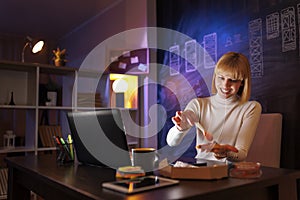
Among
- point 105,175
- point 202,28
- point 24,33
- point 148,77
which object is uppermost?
point 24,33

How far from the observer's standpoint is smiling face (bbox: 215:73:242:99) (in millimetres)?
1612

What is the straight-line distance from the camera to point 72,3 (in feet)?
12.2

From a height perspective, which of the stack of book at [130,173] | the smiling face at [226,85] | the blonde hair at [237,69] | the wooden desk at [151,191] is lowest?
the wooden desk at [151,191]

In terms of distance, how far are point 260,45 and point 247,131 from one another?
803 mm

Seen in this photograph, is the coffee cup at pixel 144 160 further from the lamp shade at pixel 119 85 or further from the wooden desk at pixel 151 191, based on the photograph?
the lamp shade at pixel 119 85

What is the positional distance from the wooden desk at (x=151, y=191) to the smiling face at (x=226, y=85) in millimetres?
649

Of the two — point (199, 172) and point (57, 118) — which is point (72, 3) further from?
point (199, 172)

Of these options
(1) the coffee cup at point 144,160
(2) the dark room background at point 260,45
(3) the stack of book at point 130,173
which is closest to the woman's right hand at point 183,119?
(1) the coffee cup at point 144,160

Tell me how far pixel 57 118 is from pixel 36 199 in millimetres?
2063

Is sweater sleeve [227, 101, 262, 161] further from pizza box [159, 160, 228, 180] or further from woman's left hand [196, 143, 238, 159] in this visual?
pizza box [159, 160, 228, 180]

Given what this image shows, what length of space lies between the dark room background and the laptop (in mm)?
1272

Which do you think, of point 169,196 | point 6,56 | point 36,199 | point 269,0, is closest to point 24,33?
point 6,56

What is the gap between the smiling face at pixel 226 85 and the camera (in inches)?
63.5

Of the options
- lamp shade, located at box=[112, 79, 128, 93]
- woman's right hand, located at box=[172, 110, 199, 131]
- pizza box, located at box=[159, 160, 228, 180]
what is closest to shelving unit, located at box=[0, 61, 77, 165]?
lamp shade, located at box=[112, 79, 128, 93]
